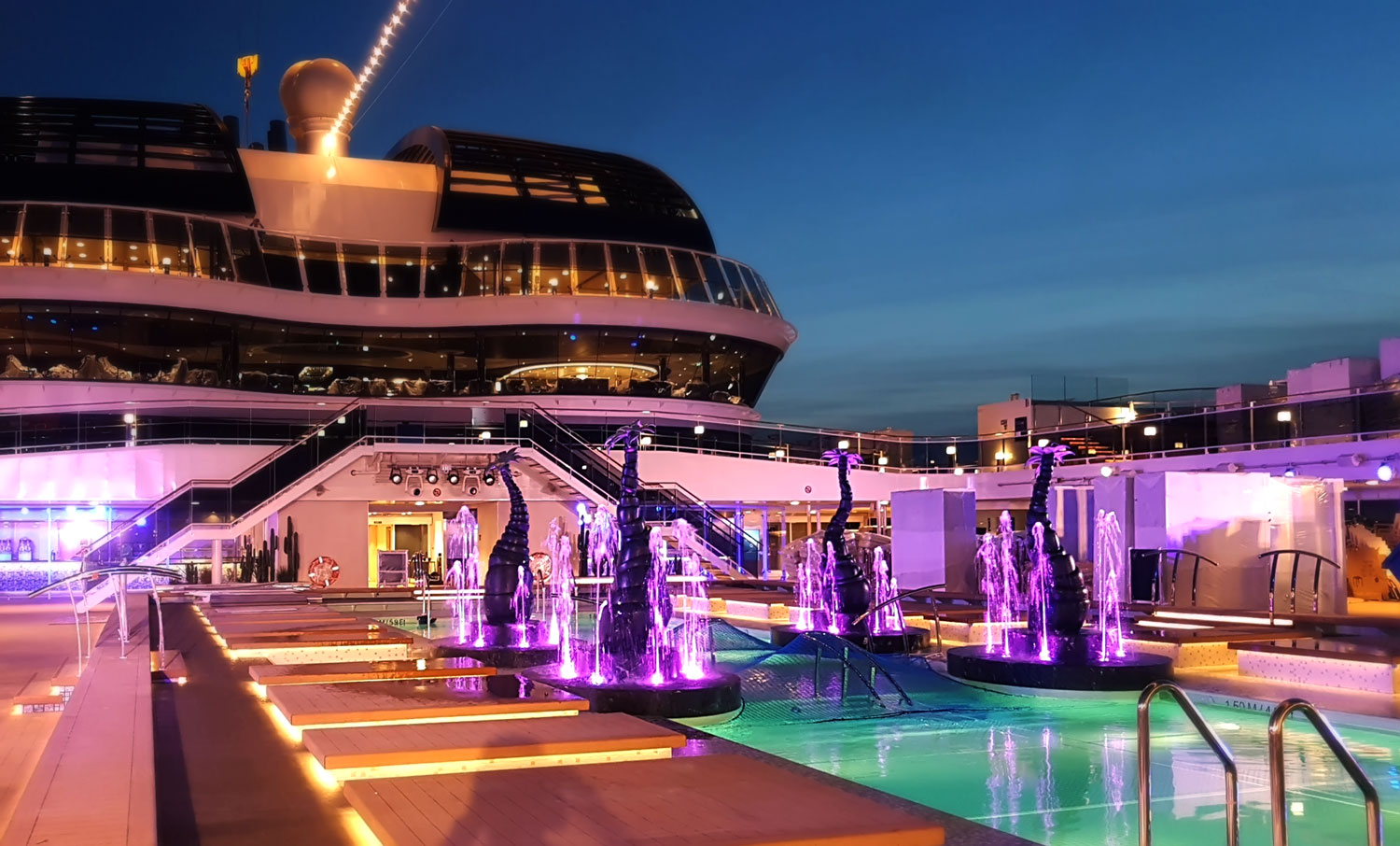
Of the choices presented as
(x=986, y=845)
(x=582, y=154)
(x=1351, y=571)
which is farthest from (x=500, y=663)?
(x=582, y=154)

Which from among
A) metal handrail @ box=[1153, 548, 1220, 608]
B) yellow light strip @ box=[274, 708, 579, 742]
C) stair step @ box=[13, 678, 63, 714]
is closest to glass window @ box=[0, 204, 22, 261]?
stair step @ box=[13, 678, 63, 714]

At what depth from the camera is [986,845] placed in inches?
204

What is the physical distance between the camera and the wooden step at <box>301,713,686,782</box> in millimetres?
6406

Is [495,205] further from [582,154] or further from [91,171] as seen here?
[91,171]

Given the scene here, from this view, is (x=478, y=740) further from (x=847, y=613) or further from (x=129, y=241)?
(x=129, y=241)

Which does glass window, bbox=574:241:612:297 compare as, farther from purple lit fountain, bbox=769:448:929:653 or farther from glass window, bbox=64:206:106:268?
purple lit fountain, bbox=769:448:929:653

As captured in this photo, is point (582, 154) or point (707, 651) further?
point (582, 154)

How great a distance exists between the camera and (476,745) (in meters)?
6.66

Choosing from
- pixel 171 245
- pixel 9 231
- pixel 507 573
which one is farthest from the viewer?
pixel 171 245

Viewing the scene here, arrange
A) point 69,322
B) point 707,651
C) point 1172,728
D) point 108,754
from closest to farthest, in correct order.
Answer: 1. point 108,754
2. point 1172,728
3. point 707,651
4. point 69,322

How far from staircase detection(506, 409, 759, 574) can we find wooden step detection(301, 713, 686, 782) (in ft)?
65.5

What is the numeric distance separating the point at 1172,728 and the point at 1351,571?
18.2 metres

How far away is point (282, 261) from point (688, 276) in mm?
11676

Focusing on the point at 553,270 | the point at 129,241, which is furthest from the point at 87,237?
the point at 553,270
